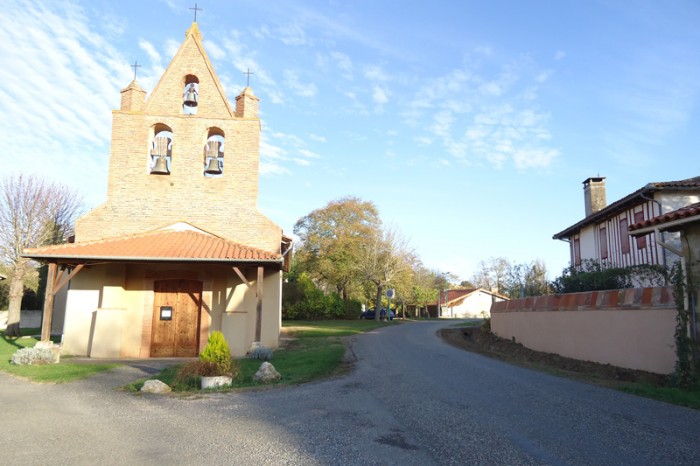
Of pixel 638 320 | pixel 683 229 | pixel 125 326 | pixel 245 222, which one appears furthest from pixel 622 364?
pixel 125 326

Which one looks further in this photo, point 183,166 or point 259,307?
point 183,166

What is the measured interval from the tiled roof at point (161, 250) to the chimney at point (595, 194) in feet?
59.2

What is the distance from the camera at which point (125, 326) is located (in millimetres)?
15977

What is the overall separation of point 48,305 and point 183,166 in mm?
6137

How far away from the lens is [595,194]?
1024 inches

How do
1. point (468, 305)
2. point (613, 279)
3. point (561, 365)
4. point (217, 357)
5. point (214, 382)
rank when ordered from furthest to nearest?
1. point (468, 305)
2. point (613, 279)
3. point (561, 365)
4. point (217, 357)
5. point (214, 382)

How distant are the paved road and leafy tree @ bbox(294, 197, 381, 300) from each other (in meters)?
36.8

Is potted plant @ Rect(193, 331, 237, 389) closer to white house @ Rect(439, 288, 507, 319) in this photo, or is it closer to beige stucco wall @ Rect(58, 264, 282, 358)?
beige stucco wall @ Rect(58, 264, 282, 358)

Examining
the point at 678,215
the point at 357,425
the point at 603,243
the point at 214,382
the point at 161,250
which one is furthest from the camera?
the point at 603,243

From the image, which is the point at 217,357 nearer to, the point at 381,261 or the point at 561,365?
the point at 561,365

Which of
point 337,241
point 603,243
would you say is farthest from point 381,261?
point 603,243

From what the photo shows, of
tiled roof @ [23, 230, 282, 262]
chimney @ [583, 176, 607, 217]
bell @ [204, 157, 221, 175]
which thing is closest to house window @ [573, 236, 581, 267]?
chimney @ [583, 176, 607, 217]

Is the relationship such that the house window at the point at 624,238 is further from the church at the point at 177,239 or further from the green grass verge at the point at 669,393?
the church at the point at 177,239

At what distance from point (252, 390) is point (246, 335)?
703 centimetres
